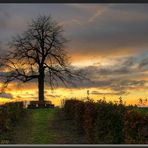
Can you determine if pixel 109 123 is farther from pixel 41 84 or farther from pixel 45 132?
pixel 41 84

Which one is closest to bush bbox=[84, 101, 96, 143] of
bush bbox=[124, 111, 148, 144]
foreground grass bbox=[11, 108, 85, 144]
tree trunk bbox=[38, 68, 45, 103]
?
foreground grass bbox=[11, 108, 85, 144]

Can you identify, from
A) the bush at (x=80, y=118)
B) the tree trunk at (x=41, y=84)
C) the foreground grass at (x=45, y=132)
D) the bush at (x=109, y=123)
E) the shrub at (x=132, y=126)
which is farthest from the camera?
the tree trunk at (x=41, y=84)

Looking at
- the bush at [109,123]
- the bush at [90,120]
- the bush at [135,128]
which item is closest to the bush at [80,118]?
the bush at [90,120]

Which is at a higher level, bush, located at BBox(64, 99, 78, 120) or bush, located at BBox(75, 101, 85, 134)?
bush, located at BBox(64, 99, 78, 120)

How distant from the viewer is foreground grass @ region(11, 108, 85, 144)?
753 inches

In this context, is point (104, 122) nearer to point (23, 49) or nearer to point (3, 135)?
point (3, 135)

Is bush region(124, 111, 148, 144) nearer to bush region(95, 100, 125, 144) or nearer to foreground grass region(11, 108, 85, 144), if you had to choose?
bush region(95, 100, 125, 144)

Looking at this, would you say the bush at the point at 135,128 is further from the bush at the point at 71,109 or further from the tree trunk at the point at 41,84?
the tree trunk at the point at 41,84

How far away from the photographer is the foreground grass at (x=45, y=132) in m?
19.1

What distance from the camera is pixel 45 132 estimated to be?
21531 mm

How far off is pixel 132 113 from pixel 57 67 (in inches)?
1117

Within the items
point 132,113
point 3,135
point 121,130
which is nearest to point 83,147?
point 132,113
